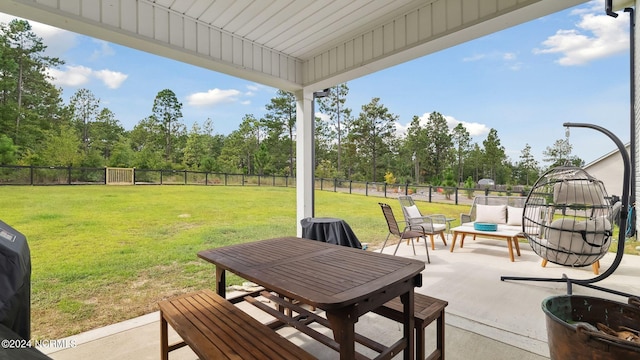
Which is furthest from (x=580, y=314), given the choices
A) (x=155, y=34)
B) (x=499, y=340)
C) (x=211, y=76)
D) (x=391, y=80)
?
(x=391, y=80)

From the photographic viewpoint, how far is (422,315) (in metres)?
1.59

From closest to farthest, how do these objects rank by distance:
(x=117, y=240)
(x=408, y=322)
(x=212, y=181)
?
(x=408, y=322) → (x=117, y=240) → (x=212, y=181)

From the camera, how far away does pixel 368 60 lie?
2.84 meters

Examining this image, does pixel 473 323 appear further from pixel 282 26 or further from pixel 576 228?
pixel 282 26

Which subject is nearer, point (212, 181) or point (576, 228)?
point (576, 228)

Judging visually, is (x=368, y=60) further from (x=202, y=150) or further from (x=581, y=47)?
(x=581, y=47)

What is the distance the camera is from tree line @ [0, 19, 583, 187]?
344 centimetres

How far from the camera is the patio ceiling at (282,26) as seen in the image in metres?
2.04

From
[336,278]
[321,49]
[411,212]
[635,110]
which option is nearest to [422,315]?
[336,278]

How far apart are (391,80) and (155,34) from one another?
11.4 m

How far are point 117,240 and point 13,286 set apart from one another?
431 centimetres

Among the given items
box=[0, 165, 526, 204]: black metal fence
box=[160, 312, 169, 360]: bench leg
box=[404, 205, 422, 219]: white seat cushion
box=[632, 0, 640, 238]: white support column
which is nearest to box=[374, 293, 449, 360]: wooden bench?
box=[160, 312, 169, 360]: bench leg

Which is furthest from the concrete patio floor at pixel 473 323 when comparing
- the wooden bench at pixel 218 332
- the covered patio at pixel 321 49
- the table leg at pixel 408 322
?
the table leg at pixel 408 322

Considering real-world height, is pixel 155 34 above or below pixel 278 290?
above
